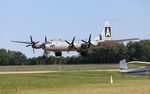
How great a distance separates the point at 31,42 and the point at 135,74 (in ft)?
137

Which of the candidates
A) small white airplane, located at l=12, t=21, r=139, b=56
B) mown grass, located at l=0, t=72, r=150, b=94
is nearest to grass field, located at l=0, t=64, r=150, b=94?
mown grass, located at l=0, t=72, r=150, b=94

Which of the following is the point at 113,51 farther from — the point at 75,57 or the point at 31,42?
the point at 31,42

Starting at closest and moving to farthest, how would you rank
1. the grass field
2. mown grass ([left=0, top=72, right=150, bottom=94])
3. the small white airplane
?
mown grass ([left=0, top=72, right=150, bottom=94])
the grass field
the small white airplane

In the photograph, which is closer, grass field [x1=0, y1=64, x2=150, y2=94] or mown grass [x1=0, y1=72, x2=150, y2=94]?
mown grass [x1=0, y1=72, x2=150, y2=94]

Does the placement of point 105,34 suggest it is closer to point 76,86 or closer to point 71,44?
point 71,44

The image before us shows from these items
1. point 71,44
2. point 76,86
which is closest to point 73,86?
point 76,86

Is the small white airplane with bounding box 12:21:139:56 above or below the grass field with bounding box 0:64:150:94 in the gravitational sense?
above

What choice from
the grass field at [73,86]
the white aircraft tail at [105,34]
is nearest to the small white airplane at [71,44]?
the white aircraft tail at [105,34]

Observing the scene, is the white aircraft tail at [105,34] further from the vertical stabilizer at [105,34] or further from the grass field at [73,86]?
the grass field at [73,86]

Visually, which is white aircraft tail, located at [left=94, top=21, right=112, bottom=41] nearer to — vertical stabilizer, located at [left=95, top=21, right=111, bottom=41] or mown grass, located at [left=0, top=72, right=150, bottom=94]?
vertical stabilizer, located at [left=95, top=21, right=111, bottom=41]

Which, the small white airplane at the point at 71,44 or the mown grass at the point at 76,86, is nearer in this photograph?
the mown grass at the point at 76,86

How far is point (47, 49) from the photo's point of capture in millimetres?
105688

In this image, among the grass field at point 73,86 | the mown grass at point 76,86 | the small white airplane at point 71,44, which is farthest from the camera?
the small white airplane at point 71,44

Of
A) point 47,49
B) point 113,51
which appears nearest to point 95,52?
point 113,51
